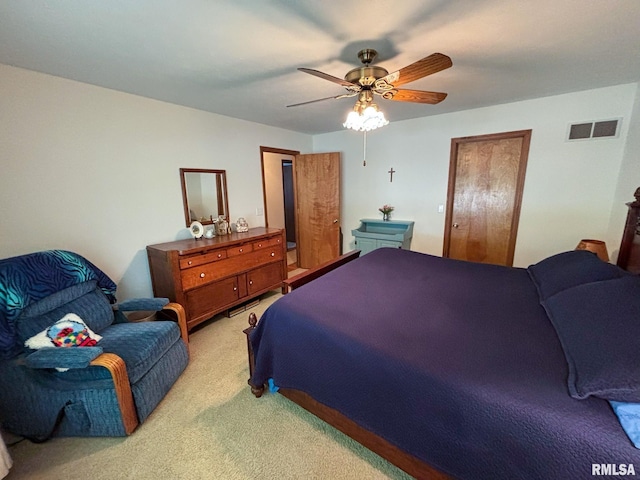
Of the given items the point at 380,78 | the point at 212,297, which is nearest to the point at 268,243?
the point at 212,297

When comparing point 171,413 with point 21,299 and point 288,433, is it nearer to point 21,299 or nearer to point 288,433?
point 288,433

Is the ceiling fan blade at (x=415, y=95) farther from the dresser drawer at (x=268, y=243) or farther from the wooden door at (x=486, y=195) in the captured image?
the dresser drawer at (x=268, y=243)

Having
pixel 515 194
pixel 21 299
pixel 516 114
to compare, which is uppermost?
pixel 516 114

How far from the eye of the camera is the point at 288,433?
159 cm

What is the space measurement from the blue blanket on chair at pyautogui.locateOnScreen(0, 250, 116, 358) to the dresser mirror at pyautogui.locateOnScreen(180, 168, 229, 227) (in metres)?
1.19

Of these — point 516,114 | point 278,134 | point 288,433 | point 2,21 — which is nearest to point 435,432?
point 288,433

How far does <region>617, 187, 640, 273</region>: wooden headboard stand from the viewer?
1.86 metres

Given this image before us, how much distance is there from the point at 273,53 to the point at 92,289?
7.15ft

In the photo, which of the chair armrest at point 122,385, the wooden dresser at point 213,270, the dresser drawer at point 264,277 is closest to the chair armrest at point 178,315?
the wooden dresser at point 213,270

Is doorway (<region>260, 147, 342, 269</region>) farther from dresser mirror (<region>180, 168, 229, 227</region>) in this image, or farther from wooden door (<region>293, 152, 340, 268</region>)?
dresser mirror (<region>180, 168, 229, 227</region>)

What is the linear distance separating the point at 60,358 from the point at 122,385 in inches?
13.6

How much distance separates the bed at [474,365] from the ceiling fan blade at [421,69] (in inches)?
54.9

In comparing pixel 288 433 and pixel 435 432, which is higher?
pixel 435 432

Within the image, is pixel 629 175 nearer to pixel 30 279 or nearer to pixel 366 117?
pixel 366 117
